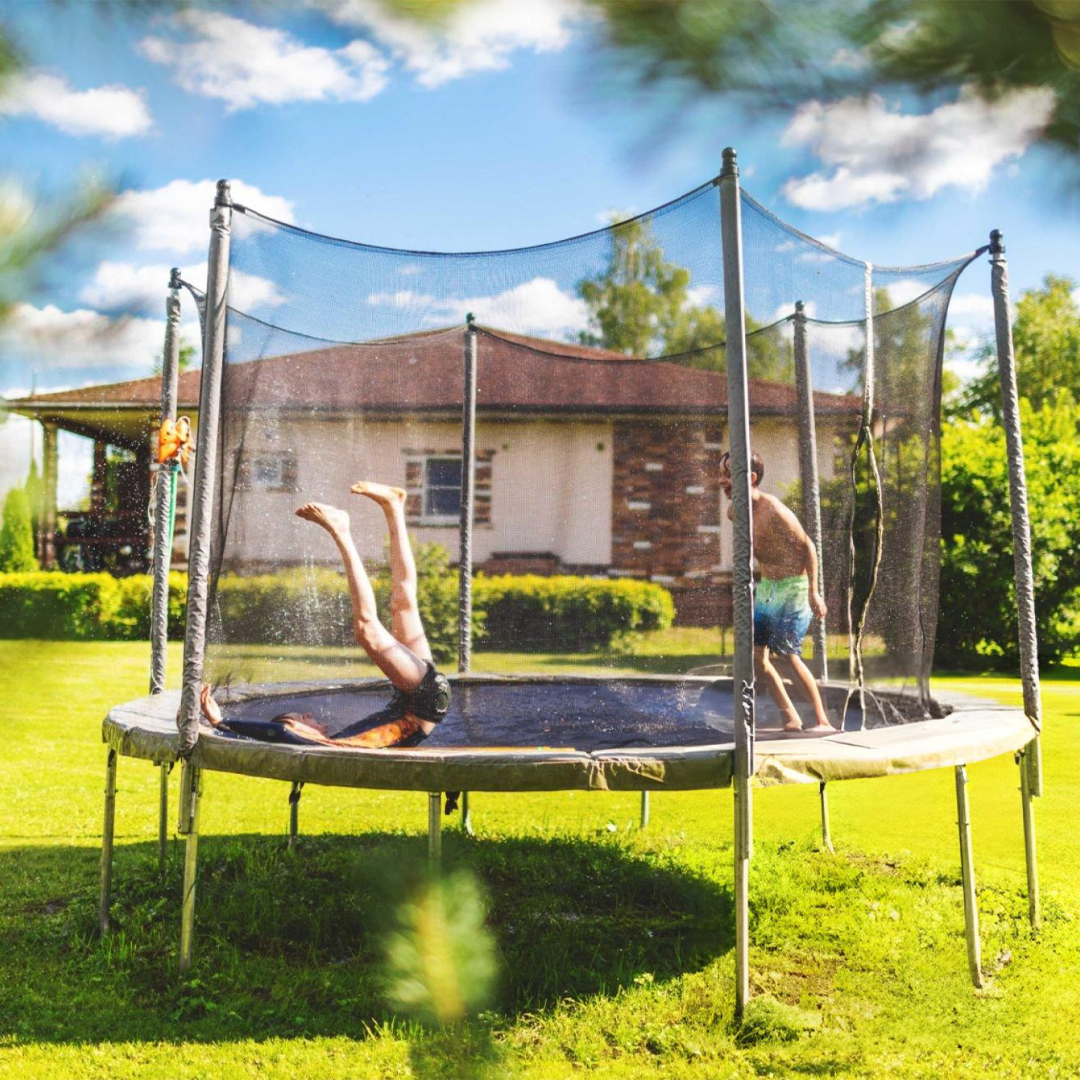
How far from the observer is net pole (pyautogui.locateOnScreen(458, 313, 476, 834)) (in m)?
3.84

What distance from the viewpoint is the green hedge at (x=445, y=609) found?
2.57 meters

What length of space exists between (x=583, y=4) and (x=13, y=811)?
12.9 feet

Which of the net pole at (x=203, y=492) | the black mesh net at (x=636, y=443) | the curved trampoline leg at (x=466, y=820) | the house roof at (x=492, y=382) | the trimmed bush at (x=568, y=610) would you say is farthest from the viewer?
the curved trampoline leg at (x=466, y=820)

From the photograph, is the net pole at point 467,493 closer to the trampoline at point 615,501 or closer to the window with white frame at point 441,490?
the window with white frame at point 441,490

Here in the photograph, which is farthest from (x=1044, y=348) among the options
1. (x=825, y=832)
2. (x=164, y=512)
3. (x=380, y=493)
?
(x=164, y=512)

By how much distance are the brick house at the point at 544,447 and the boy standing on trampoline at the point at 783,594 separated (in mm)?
134

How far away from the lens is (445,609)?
4117 mm

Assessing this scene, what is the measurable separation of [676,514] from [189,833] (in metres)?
1.50

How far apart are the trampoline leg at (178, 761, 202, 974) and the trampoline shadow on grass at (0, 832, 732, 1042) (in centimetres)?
9

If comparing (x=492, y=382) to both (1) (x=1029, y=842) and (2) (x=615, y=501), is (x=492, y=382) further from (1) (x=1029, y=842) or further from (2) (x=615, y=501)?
(1) (x=1029, y=842)

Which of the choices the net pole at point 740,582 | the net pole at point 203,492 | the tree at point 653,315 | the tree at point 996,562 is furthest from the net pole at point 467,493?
the tree at point 996,562

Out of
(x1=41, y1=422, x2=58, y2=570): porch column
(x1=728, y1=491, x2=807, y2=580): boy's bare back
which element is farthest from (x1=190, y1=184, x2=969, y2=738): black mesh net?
(x1=41, y1=422, x2=58, y2=570): porch column

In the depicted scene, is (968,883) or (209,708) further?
(209,708)

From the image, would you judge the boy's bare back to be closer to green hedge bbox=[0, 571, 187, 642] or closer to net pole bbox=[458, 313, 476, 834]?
net pole bbox=[458, 313, 476, 834]
